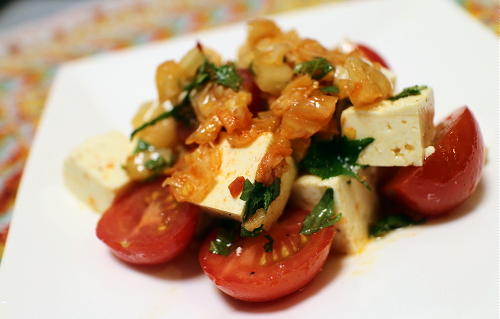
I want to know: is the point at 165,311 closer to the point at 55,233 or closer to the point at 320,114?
the point at 55,233

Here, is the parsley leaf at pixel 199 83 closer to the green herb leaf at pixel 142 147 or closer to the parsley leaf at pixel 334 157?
the green herb leaf at pixel 142 147

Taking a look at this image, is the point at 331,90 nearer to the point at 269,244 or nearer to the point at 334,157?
the point at 334,157

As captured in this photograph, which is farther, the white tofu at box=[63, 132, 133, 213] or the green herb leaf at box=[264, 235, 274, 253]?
the white tofu at box=[63, 132, 133, 213]

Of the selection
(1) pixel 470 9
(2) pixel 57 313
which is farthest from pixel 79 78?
(1) pixel 470 9

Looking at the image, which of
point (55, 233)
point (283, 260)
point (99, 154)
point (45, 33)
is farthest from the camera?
point (45, 33)

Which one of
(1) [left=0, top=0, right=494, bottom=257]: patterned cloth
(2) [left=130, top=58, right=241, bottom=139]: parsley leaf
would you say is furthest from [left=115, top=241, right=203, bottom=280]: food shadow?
(1) [left=0, top=0, right=494, bottom=257]: patterned cloth

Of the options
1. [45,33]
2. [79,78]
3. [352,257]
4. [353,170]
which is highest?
[353,170]

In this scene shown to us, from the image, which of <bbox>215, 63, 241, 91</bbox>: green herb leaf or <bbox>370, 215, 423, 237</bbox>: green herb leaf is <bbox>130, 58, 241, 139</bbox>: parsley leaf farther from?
<bbox>370, 215, 423, 237</bbox>: green herb leaf
